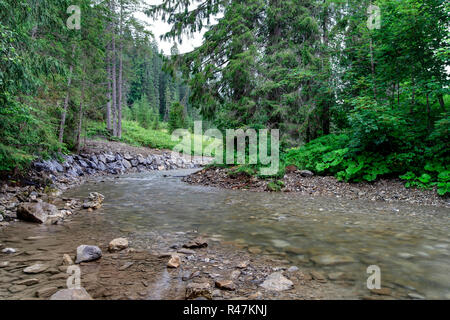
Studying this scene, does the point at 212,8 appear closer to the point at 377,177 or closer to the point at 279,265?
the point at 377,177

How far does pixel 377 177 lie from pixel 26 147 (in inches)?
384

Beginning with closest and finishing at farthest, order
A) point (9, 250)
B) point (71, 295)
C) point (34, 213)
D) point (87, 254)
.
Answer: point (71, 295) → point (87, 254) → point (9, 250) → point (34, 213)

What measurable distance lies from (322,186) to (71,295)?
6.70 metres

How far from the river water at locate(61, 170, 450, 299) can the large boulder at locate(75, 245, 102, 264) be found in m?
0.61

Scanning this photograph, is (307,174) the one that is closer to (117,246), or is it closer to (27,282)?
(117,246)

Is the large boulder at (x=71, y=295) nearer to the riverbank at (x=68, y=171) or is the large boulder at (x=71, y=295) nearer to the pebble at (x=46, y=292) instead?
the pebble at (x=46, y=292)

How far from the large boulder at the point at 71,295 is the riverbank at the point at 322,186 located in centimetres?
601

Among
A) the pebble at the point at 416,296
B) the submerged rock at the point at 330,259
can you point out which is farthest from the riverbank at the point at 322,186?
the pebble at the point at 416,296

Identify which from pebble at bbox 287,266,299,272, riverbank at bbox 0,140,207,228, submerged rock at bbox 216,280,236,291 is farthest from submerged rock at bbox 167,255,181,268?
riverbank at bbox 0,140,207,228

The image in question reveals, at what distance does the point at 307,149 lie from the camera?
8.98 metres

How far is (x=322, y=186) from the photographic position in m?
7.10

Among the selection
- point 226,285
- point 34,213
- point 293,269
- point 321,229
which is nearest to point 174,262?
point 226,285

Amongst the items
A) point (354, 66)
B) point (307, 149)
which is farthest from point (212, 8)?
point (307, 149)

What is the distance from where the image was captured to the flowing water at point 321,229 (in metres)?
2.35
